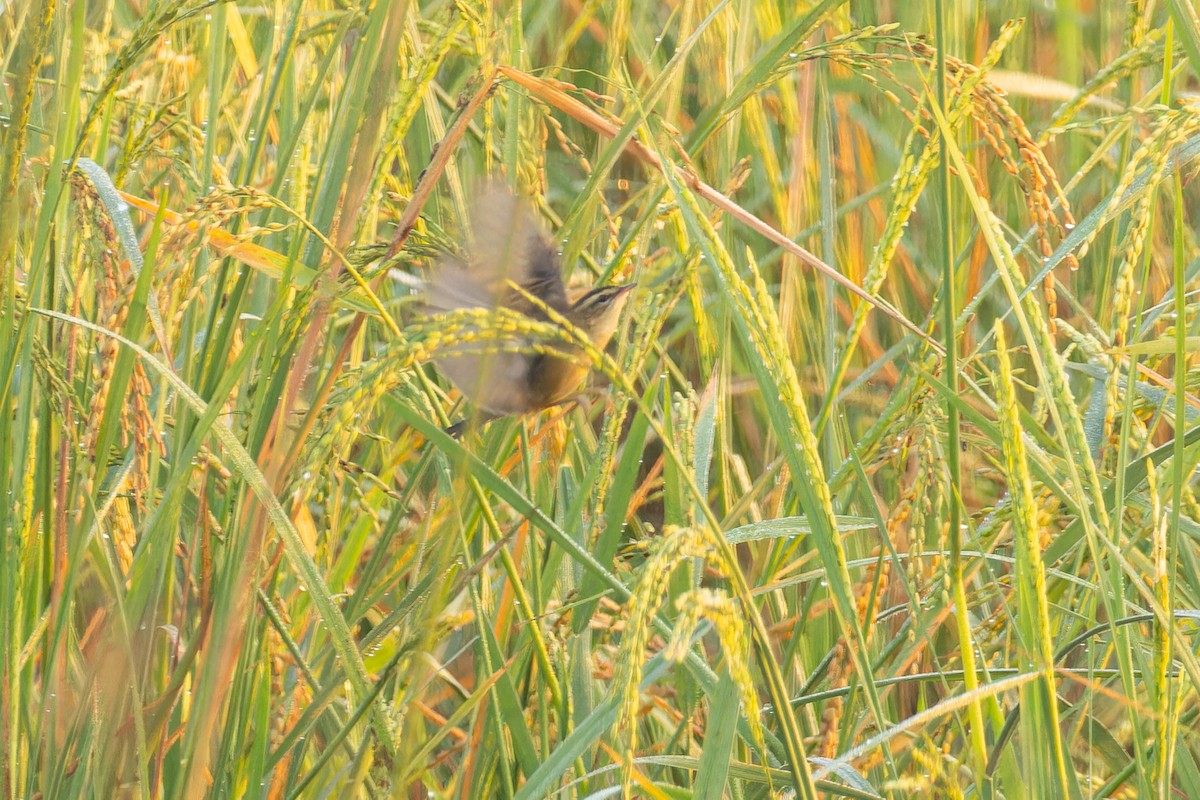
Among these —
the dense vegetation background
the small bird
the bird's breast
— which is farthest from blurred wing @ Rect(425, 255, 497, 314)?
the bird's breast

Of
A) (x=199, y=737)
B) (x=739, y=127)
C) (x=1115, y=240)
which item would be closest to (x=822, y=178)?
(x=1115, y=240)

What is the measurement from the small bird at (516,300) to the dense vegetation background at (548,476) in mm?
61

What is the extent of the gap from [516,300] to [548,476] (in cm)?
32

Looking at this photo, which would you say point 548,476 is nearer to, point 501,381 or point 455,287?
point 501,381

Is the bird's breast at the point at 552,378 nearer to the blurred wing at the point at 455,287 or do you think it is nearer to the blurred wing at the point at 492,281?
the blurred wing at the point at 492,281

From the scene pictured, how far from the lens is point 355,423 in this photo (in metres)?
0.78

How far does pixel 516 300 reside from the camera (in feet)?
4.60

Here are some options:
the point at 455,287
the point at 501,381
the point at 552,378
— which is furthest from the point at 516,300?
the point at 552,378

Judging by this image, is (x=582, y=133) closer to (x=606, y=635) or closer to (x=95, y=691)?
(x=606, y=635)

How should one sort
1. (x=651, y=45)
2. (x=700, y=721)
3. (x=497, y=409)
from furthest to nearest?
(x=651, y=45), (x=497, y=409), (x=700, y=721)

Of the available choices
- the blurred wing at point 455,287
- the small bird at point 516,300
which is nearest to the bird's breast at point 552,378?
the small bird at point 516,300

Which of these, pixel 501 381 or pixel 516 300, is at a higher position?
pixel 516 300

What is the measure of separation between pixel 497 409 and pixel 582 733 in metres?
0.66

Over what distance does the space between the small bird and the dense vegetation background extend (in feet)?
0.20
